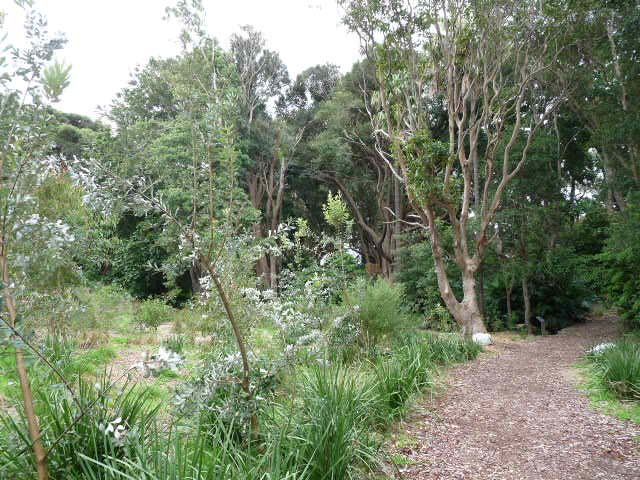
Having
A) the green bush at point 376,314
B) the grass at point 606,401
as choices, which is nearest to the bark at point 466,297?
the green bush at point 376,314

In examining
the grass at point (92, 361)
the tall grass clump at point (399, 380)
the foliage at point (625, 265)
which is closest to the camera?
the tall grass clump at point (399, 380)

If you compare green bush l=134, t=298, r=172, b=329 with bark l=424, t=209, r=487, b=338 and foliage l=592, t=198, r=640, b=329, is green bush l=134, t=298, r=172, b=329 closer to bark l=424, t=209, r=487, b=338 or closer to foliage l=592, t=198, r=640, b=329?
bark l=424, t=209, r=487, b=338

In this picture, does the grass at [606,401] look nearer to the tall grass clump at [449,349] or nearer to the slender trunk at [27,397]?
the tall grass clump at [449,349]

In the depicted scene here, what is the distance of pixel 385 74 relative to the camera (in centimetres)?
933

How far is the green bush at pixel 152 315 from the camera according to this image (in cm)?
810

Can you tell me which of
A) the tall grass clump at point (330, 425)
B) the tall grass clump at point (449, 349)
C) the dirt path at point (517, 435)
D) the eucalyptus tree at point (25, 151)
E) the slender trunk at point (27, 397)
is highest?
the eucalyptus tree at point (25, 151)

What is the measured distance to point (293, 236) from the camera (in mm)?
10664

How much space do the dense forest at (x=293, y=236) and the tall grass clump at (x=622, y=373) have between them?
0.19ft

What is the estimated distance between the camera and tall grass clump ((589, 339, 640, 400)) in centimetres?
433

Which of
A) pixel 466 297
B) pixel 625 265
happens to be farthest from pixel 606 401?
pixel 466 297

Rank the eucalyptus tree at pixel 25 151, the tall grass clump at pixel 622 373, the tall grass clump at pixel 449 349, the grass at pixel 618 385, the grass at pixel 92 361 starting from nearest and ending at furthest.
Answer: the eucalyptus tree at pixel 25 151
the grass at pixel 92 361
the grass at pixel 618 385
the tall grass clump at pixel 622 373
the tall grass clump at pixel 449 349

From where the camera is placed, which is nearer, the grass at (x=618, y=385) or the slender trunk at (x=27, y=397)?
the slender trunk at (x=27, y=397)

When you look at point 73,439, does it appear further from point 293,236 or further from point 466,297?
point 293,236

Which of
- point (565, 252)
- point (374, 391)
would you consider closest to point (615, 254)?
point (565, 252)
